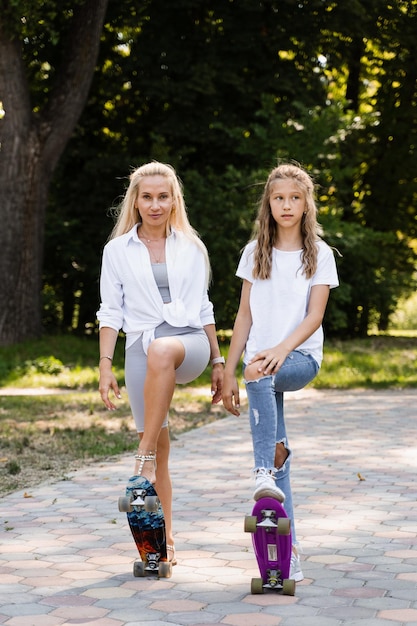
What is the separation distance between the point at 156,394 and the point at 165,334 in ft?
1.11

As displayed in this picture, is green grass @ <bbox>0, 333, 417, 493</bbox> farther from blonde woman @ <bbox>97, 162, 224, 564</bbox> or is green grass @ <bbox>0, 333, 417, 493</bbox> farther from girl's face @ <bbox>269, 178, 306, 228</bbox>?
girl's face @ <bbox>269, 178, 306, 228</bbox>

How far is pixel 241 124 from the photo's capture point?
845 inches

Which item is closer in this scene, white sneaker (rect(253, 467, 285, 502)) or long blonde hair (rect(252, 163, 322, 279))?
white sneaker (rect(253, 467, 285, 502))

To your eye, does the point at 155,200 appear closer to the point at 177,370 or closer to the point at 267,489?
the point at 177,370

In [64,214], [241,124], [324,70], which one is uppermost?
[324,70]

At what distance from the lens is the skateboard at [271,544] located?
14.0 ft

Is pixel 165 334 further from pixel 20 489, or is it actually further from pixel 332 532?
pixel 20 489

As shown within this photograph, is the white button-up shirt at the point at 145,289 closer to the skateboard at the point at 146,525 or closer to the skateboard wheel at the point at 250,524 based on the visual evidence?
the skateboard at the point at 146,525

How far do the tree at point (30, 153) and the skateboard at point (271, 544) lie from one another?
1301cm

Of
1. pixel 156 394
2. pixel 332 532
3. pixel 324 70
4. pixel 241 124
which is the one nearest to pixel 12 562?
pixel 156 394

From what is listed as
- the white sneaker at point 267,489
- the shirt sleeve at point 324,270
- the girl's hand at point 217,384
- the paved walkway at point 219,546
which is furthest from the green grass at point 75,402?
the shirt sleeve at point 324,270

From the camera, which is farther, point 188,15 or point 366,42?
point 366,42

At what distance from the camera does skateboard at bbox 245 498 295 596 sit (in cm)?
426

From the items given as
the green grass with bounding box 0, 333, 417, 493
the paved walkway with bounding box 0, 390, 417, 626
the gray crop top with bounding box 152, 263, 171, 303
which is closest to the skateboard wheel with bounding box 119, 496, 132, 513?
the paved walkway with bounding box 0, 390, 417, 626
